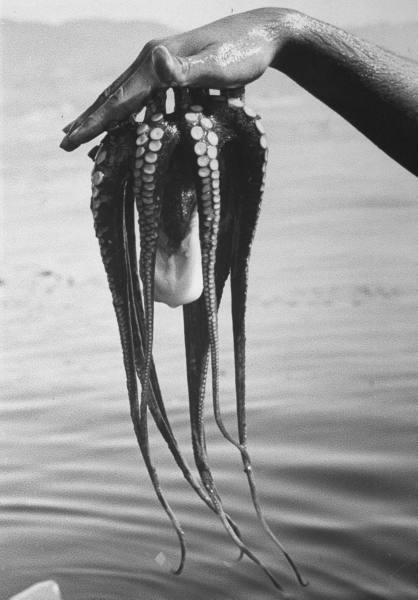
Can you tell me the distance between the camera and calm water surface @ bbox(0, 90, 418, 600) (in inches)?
80.3

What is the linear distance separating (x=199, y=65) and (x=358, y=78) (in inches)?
9.4

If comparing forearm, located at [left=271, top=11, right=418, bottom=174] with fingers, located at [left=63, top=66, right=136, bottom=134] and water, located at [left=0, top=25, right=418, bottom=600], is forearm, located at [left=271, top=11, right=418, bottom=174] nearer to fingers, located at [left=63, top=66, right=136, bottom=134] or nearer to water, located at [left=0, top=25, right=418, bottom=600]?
fingers, located at [left=63, top=66, right=136, bottom=134]

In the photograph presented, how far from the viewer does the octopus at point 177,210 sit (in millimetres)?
1121

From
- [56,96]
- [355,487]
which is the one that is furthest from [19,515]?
[56,96]

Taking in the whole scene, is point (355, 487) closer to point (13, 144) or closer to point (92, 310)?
point (92, 310)

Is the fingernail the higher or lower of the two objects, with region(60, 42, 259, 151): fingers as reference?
lower

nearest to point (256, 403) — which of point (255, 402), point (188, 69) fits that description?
point (255, 402)

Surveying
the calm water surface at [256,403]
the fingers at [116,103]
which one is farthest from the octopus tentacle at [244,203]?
the calm water surface at [256,403]

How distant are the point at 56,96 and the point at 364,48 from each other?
346 centimetres

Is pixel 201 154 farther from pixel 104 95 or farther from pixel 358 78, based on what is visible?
pixel 358 78

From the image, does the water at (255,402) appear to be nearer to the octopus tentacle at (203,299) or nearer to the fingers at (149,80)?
the octopus tentacle at (203,299)

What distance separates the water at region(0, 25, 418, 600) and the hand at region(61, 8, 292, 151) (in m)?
1.04

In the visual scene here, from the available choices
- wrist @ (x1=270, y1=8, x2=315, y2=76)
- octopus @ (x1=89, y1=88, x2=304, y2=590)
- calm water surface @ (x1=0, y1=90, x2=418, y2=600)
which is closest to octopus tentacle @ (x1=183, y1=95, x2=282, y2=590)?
octopus @ (x1=89, y1=88, x2=304, y2=590)

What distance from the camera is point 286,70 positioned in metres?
1.21
